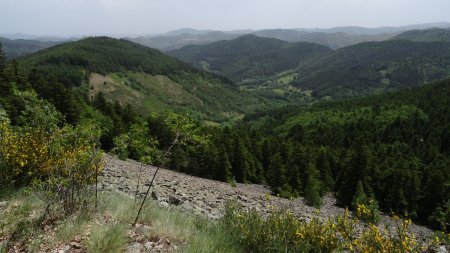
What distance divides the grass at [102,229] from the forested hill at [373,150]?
4498 millimetres

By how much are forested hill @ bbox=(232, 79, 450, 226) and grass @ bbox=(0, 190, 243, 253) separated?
14.8ft

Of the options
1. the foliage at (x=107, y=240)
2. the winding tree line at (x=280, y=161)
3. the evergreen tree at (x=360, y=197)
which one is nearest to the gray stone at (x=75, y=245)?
the foliage at (x=107, y=240)

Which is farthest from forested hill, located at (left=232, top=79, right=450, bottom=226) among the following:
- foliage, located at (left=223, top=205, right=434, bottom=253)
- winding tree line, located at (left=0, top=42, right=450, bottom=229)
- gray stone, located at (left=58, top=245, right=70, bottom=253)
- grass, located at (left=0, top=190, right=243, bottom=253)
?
gray stone, located at (left=58, top=245, right=70, bottom=253)

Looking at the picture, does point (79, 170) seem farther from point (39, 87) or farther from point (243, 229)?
point (39, 87)

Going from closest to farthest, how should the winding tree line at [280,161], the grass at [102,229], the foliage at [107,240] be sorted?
the foliage at [107,240], the grass at [102,229], the winding tree line at [280,161]

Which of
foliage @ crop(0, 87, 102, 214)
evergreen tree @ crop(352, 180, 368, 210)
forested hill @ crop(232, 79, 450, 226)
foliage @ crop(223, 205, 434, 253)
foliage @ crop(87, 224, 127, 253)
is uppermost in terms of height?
foliage @ crop(0, 87, 102, 214)

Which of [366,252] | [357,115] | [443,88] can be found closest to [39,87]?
[366,252]

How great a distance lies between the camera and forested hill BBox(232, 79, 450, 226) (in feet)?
155

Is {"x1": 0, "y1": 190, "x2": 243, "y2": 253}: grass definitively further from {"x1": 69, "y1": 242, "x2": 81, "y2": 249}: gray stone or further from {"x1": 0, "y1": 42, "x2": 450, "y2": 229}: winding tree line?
{"x1": 0, "y1": 42, "x2": 450, "y2": 229}: winding tree line

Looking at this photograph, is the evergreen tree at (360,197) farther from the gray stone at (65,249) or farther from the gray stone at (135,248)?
the gray stone at (65,249)

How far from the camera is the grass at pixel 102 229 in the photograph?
750cm

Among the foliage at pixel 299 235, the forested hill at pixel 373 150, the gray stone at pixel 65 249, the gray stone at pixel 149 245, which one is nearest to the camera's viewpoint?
the gray stone at pixel 65 249

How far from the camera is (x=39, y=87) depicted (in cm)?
6050

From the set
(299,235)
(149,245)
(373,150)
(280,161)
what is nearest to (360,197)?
(280,161)
